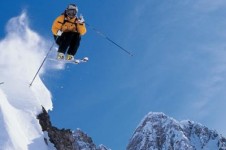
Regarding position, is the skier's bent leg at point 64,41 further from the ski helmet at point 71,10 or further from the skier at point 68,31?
the ski helmet at point 71,10

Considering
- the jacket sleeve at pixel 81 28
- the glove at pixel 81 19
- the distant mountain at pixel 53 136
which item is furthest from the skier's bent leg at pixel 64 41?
the distant mountain at pixel 53 136

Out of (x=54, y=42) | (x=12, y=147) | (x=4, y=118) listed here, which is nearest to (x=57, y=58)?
(x=54, y=42)

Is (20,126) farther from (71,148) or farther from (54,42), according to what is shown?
(54,42)

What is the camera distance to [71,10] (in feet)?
60.3

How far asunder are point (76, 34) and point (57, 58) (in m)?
1.48

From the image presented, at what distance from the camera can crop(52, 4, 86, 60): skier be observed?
18684 millimetres

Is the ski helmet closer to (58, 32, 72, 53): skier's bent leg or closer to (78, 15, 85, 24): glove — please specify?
(78, 15, 85, 24): glove

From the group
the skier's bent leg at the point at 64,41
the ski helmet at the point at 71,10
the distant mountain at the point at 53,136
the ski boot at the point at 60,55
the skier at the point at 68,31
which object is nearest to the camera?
the ski helmet at the point at 71,10

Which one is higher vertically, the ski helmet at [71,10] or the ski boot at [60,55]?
the ski helmet at [71,10]

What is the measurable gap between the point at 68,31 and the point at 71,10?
1.16m

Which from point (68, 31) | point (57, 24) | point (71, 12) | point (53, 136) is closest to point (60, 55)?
point (68, 31)

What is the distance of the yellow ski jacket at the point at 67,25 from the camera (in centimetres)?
1878

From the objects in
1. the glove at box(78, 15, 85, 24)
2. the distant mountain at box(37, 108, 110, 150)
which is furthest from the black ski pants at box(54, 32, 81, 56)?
the distant mountain at box(37, 108, 110, 150)

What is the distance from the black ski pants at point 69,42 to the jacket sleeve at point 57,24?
0.46 meters
